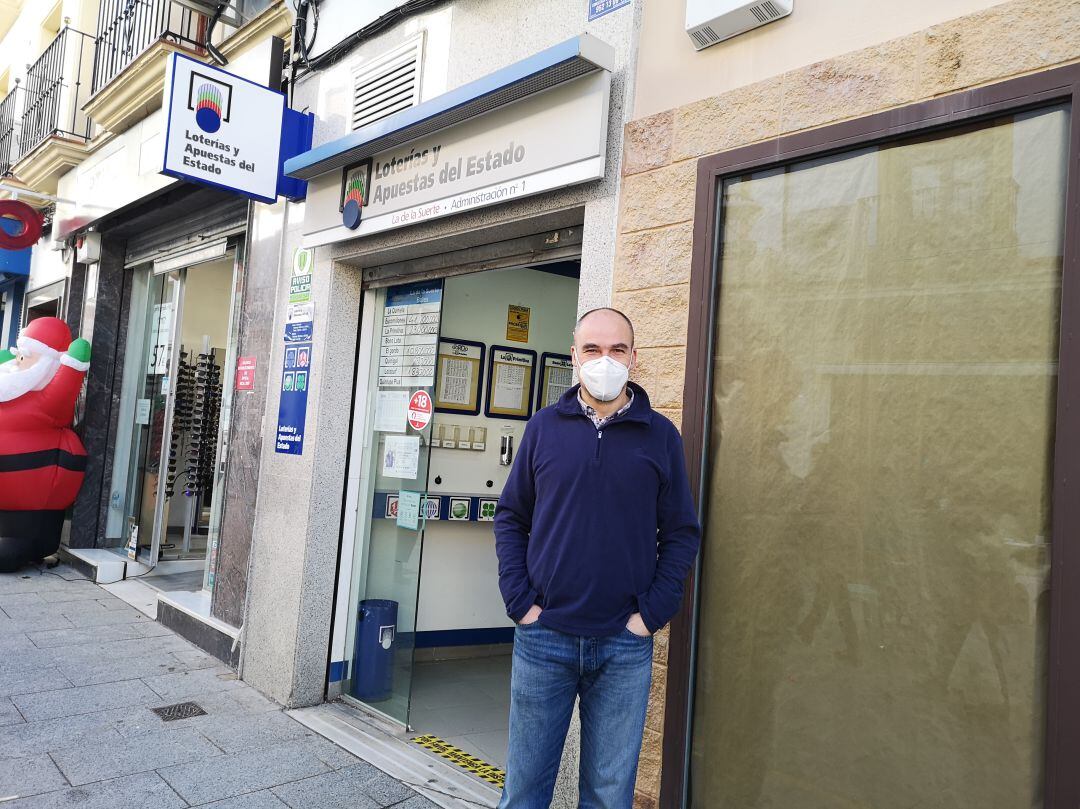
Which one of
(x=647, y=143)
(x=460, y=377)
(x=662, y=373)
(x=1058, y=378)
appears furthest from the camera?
(x=460, y=377)

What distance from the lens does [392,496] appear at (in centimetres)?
520

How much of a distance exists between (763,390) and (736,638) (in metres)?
0.90

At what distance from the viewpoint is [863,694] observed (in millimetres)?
2605

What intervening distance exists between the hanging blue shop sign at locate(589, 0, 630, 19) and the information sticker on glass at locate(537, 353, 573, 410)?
11.2 feet

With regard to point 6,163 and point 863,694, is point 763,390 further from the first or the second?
point 6,163

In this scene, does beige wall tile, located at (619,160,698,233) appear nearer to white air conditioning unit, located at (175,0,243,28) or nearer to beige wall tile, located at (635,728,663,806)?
beige wall tile, located at (635,728,663,806)

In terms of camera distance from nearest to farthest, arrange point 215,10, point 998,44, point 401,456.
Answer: point 998,44 → point 401,456 → point 215,10

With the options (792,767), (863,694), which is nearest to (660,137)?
(863,694)

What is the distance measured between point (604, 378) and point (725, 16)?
1514 millimetres

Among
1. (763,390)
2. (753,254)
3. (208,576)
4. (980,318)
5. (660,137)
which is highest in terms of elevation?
(660,137)

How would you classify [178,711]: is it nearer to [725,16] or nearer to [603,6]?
[603,6]

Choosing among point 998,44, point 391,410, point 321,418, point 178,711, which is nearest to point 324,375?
point 321,418

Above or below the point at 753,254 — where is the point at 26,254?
above

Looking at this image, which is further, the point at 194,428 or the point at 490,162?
the point at 194,428
